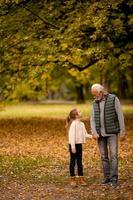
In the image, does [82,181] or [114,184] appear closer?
[114,184]

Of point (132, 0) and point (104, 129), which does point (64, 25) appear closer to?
point (132, 0)

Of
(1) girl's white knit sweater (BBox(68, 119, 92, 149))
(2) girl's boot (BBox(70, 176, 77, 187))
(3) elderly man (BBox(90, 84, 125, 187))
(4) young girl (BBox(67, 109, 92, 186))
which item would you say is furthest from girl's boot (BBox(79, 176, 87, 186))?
(1) girl's white knit sweater (BBox(68, 119, 92, 149))

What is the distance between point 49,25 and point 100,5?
4.02 metres

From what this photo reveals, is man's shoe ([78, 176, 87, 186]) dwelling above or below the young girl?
below

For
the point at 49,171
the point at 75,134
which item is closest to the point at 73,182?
the point at 75,134

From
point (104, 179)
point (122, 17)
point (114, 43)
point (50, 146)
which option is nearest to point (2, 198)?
point (104, 179)

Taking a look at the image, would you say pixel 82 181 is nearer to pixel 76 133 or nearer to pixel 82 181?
pixel 82 181

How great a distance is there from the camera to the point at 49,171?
13625 millimetres

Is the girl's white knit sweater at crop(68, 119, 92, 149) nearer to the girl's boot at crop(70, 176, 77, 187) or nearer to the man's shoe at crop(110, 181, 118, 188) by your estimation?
the girl's boot at crop(70, 176, 77, 187)

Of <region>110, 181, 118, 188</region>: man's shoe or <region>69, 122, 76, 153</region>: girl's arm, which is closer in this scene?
<region>110, 181, 118, 188</region>: man's shoe

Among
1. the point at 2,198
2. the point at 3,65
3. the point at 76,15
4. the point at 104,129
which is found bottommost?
the point at 2,198

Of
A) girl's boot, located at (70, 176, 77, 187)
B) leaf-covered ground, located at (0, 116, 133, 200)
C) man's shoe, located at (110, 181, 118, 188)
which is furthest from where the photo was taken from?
girl's boot, located at (70, 176, 77, 187)

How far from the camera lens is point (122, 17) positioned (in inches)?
862

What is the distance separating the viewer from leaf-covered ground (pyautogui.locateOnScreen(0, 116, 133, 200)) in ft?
35.6
